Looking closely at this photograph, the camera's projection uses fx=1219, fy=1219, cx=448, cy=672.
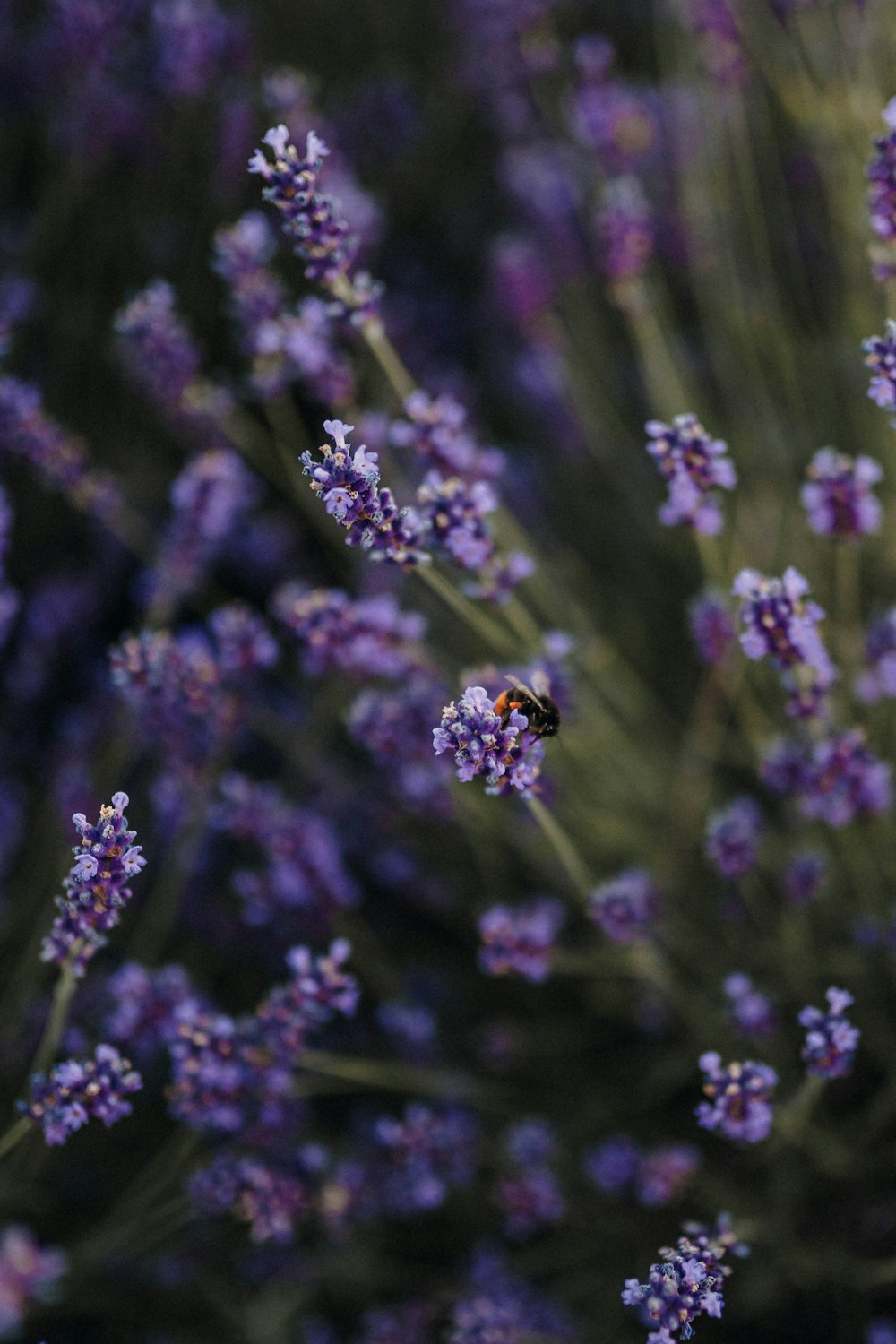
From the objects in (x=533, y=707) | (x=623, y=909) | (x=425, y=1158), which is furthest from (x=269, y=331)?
(x=425, y=1158)

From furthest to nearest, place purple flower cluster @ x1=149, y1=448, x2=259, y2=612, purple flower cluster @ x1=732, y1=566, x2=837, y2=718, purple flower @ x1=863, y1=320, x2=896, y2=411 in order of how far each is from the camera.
Answer: purple flower cluster @ x1=149, y1=448, x2=259, y2=612 < purple flower cluster @ x1=732, y1=566, x2=837, y2=718 < purple flower @ x1=863, y1=320, x2=896, y2=411

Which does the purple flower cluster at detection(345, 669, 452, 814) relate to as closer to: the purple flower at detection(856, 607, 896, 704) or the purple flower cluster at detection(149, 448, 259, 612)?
the purple flower cluster at detection(149, 448, 259, 612)

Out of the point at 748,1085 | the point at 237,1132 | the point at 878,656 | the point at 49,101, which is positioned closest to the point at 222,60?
the point at 49,101

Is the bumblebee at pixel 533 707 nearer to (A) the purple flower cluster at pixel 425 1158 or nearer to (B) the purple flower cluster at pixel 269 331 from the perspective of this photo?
(B) the purple flower cluster at pixel 269 331

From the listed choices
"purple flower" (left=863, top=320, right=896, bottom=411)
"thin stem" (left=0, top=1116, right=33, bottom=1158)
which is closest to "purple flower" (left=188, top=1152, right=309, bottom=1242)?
"thin stem" (left=0, top=1116, right=33, bottom=1158)

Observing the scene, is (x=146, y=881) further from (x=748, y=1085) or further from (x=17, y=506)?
(x=748, y=1085)

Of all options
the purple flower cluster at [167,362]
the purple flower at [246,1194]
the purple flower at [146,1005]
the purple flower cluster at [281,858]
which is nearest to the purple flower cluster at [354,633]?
the purple flower cluster at [281,858]
